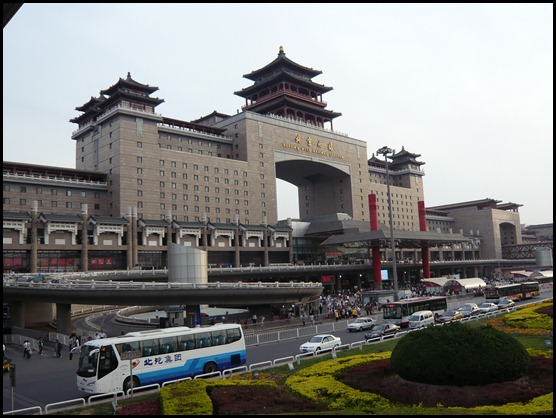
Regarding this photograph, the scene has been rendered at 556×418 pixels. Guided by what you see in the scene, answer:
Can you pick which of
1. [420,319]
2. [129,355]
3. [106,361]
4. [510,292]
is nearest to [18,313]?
[129,355]

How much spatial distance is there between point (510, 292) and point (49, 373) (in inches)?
2106

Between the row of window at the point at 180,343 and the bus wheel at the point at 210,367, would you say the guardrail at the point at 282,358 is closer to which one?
the bus wheel at the point at 210,367

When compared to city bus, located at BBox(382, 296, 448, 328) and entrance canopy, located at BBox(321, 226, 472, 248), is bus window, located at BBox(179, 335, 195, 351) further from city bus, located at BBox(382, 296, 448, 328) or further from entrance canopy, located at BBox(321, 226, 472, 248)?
entrance canopy, located at BBox(321, 226, 472, 248)

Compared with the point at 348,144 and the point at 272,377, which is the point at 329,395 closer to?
the point at 272,377

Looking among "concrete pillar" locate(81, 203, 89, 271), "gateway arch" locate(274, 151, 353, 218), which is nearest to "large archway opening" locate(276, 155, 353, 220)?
"gateway arch" locate(274, 151, 353, 218)

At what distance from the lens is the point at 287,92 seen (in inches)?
4446

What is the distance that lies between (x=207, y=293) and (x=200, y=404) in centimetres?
2966

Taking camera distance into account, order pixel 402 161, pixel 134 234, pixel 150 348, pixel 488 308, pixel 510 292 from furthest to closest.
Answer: pixel 402 161
pixel 134 234
pixel 510 292
pixel 488 308
pixel 150 348

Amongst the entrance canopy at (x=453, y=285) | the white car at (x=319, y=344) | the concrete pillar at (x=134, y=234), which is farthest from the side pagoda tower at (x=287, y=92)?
the white car at (x=319, y=344)

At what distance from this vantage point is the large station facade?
2975 inches

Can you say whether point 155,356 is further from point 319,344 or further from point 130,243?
point 130,243

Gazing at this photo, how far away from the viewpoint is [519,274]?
100750 millimetres

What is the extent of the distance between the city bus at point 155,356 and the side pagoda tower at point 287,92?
298ft

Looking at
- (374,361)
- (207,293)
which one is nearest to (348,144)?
(207,293)
